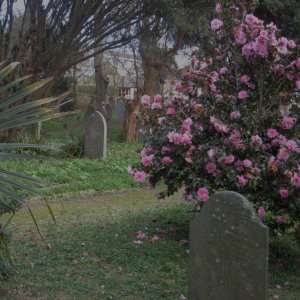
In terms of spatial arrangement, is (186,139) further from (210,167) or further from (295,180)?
(295,180)

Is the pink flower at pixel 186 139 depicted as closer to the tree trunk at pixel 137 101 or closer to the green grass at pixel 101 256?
the green grass at pixel 101 256

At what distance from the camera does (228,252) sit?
3775 millimetres

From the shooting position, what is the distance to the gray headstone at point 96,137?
1305cm

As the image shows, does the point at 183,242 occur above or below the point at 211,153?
below

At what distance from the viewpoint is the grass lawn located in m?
4.48

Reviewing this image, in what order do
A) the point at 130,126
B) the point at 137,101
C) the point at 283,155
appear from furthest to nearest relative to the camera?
1. the point at 137,101
2. the point at 130,126
3. the point at 283,155

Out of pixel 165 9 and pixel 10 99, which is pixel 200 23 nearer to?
pixel 165 9

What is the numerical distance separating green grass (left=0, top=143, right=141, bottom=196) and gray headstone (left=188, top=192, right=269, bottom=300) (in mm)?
5323

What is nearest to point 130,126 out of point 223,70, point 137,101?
point 137,101

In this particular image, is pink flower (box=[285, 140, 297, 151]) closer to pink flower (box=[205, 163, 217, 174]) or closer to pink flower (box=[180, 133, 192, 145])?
pink flower (box=[205, 163, 217, 174])

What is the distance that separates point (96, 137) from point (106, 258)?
799 centimetres

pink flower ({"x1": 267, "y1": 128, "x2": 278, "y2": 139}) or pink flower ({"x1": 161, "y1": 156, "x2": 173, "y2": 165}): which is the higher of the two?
pink flower ({"x1": 267, "y1": 128, "x2": 278, "y2": 139})

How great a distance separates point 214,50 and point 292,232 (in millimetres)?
2232

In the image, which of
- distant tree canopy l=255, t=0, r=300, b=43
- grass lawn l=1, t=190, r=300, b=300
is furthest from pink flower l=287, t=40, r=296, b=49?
distant tree canopy l=255, t=0, r=300, b=43
